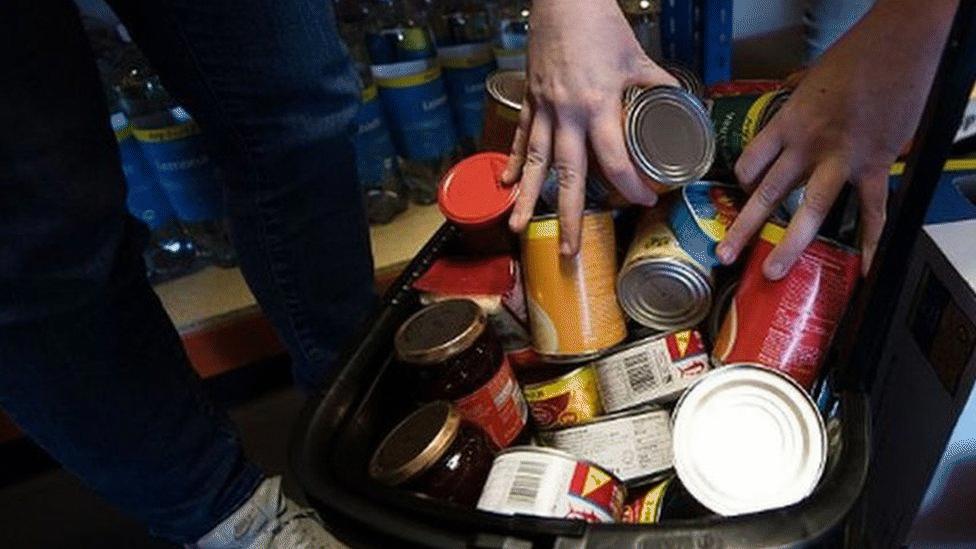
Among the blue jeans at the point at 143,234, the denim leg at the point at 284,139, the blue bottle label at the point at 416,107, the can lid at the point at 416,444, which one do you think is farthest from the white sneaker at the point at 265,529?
the blue bottle label at the point at 416,107

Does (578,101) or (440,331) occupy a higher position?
(578,101)

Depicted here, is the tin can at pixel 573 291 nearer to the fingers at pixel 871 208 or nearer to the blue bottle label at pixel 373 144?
the fingers at pixel 871 208

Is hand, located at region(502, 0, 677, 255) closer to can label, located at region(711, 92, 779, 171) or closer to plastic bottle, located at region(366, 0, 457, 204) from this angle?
can label, located at region(711, 92, 779, 171)

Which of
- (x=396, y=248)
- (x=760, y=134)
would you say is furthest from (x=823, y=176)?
(x=396, y=248)

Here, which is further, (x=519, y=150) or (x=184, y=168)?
(x=184, y=168)

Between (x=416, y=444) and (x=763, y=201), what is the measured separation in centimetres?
31

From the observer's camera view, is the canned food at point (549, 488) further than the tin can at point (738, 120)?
No

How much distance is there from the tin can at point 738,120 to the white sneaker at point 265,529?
1.71 ft

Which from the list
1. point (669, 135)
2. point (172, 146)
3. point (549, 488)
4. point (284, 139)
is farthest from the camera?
point (172, 146)

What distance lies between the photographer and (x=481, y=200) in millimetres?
667

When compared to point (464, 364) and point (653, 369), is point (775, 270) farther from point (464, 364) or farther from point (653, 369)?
point (464, 364)

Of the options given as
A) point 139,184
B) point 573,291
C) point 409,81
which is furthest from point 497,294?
point 139,184

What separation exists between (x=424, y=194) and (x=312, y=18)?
2.00 ft

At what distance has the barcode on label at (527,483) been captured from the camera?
0.51 m
